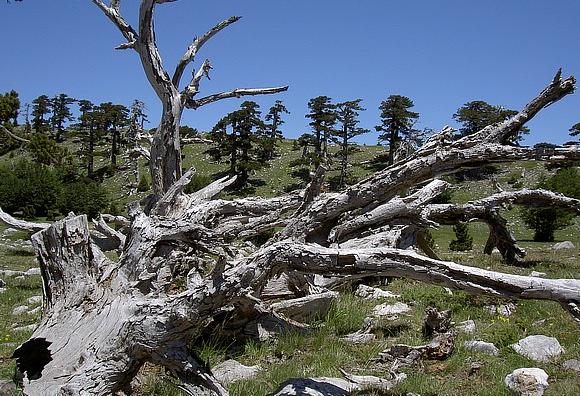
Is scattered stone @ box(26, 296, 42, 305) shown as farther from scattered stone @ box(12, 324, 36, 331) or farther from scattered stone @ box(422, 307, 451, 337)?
scattered stone @ box(422, 307, 451, 337)

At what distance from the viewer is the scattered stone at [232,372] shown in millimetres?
5879

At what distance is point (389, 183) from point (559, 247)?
20.2 metres

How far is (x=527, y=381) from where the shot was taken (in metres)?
5.43

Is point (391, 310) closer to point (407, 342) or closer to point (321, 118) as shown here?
point (407, 342)

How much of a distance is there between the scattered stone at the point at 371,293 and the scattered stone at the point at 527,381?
4281 millimetres

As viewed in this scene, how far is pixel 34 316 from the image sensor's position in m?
9.62

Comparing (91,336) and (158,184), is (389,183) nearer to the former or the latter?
(91,336)

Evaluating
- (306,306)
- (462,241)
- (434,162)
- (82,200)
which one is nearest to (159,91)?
(306,306)

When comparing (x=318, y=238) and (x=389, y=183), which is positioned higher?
(x=389, y=183)

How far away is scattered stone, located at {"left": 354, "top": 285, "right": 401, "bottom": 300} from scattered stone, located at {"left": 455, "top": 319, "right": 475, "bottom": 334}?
2.12 metres

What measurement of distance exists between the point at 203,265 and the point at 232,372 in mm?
4761

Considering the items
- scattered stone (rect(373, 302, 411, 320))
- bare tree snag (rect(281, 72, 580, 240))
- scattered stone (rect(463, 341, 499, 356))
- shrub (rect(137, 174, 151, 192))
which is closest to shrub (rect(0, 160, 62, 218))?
shrub (rect(137, 174, 151, 192))

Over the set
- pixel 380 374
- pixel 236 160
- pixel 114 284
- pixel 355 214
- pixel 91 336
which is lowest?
pixel 380 374

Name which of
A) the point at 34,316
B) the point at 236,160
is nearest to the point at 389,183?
the point at 34,316
